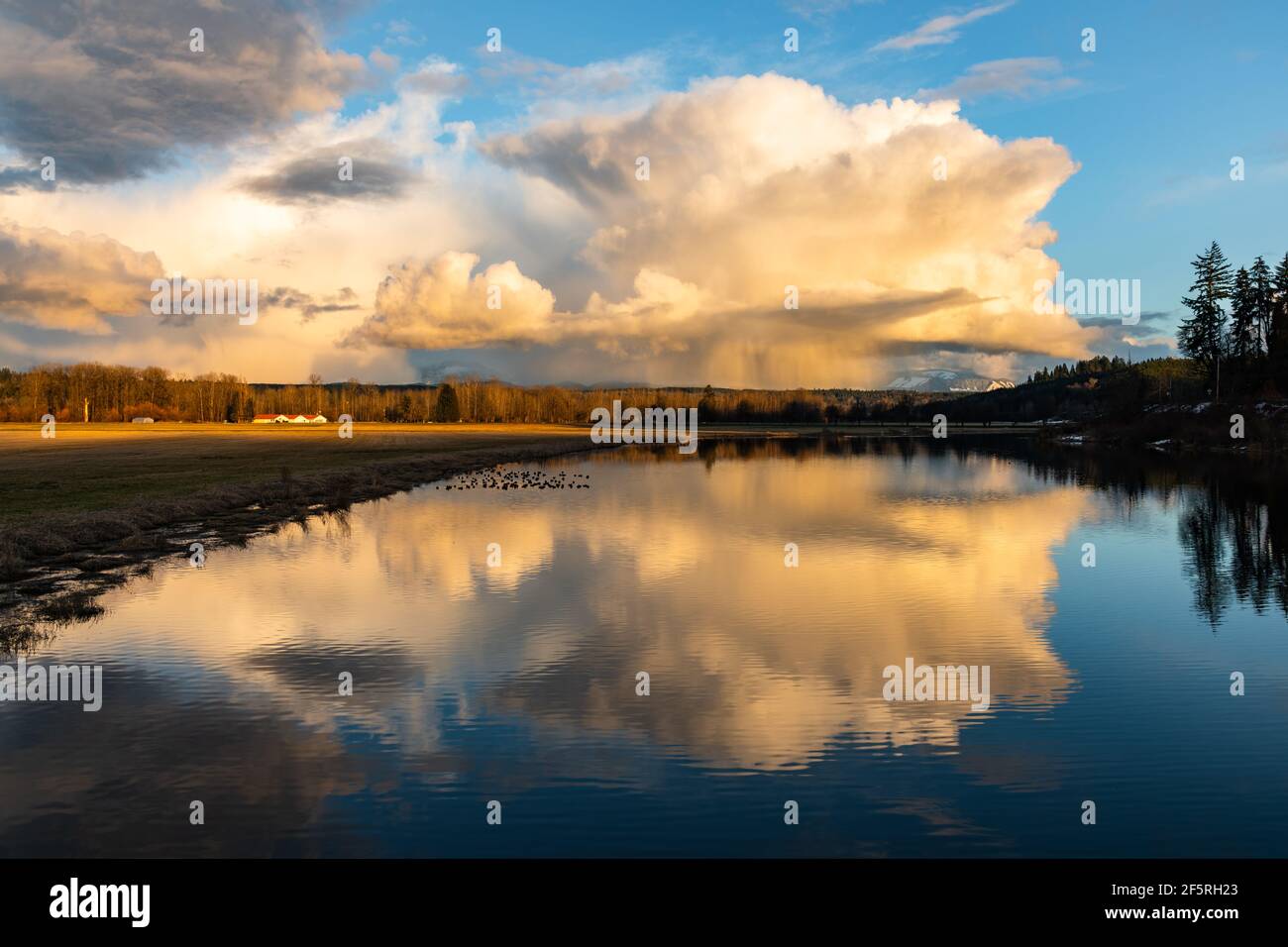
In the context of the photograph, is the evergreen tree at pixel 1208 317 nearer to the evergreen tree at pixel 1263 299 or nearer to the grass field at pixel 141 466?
the evergreen tree at pixel 1263 299

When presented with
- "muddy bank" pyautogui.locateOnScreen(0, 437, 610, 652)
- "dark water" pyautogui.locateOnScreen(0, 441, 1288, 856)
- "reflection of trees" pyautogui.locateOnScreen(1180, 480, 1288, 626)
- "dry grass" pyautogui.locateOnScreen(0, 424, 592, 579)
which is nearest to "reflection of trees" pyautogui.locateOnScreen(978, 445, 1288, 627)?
"reflection of trees" pyautogui.locateOnScreen(1180, 480, 1288, 626)

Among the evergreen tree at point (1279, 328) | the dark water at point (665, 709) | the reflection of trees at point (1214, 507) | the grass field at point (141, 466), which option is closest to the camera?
the dark water at point (665, 709)

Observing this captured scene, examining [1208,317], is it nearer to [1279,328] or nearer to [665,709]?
[1279,328]

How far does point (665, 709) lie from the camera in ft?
44.8

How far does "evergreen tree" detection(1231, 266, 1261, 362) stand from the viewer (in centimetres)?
11588

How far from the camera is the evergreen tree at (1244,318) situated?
115875 millimetres

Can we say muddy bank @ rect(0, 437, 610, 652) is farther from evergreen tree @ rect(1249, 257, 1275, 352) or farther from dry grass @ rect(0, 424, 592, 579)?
evergreen tree @ rect(1249, 257, 1275, 352)

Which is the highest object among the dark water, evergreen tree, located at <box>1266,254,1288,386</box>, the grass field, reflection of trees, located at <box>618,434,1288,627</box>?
evergreen tree, located at <box>1266,254,1288,386</box>

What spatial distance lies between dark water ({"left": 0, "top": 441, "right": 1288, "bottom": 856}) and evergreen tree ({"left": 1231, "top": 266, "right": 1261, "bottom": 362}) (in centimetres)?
10885

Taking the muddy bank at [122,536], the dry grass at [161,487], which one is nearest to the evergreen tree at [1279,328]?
the dry grass at [161,487]

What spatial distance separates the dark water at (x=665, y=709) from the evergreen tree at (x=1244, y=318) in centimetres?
10885

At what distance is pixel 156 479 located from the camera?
4984 centimetres

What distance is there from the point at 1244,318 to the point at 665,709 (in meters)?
136
